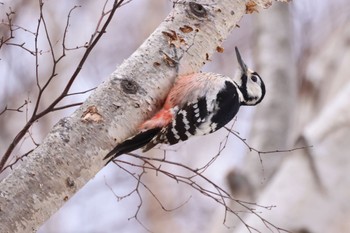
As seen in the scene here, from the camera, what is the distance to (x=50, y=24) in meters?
7.76

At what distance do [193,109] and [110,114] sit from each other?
31.8 inches

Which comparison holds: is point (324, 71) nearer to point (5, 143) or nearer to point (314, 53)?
point (314, 53)

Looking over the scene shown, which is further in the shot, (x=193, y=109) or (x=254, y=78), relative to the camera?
(x=254, y=78)

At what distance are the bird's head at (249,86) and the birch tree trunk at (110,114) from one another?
673 millimetres

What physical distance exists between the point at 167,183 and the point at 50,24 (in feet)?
7.52

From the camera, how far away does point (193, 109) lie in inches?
125

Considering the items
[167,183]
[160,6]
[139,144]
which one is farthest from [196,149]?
[139,144]

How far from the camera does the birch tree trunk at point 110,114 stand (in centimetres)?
216

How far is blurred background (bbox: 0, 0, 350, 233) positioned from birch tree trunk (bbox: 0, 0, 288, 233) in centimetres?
26

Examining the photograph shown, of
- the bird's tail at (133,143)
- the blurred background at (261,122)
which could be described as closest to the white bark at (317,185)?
the blurred background at (261,122)

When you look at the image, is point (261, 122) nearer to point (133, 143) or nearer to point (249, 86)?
point (249, 86)

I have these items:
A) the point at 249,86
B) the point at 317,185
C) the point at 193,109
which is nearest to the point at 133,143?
the point at 193,109

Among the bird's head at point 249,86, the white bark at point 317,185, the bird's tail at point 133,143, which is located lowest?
the bird's tail at point 133,143

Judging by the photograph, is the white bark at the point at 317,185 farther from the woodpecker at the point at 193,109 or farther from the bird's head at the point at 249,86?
the woodpecker at the point at 193,109
